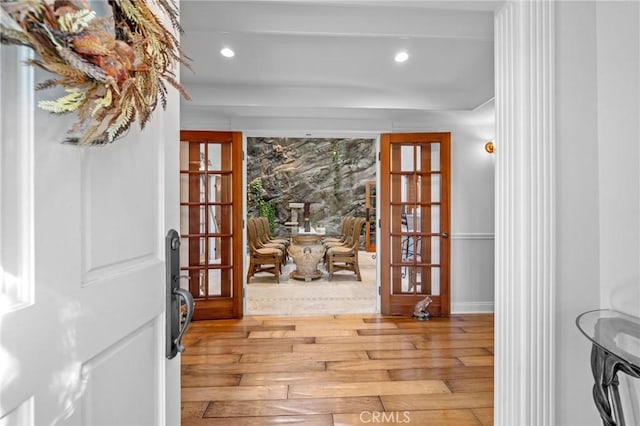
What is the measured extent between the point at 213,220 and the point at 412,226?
2280 mm

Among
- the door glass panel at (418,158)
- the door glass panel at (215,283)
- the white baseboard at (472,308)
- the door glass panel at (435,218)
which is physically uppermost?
the door glass panel at (418,158)

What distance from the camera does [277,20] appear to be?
5.98ft

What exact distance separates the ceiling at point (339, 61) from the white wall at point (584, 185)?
0.38 meters

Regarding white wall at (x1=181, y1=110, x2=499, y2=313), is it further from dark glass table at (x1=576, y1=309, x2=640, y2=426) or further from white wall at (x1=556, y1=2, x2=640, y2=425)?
dark glass table at (x1=576, y1=309, x2=640, y2=426)

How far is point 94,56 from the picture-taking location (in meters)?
0.58

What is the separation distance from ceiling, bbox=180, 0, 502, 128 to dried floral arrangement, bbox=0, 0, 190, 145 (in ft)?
2.87

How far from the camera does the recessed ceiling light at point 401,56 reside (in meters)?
2.63

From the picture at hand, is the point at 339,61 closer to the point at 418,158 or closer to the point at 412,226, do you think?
the point at 418,158

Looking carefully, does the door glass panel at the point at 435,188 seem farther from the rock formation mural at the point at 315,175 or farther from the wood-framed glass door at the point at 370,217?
the rock formation mural at the point at 315,175

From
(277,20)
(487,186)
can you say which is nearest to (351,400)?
(277,20)

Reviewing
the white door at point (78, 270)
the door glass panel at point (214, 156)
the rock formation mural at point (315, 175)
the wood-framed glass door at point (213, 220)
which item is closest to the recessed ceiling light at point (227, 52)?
the wood-framed glass door at point (213, 220)

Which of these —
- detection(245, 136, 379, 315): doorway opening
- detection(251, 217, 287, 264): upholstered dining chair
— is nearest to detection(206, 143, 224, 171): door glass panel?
detection(251, 217, 287, 264): upholstered dining chair

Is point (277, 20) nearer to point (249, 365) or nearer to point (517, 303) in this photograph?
point (517, 303)

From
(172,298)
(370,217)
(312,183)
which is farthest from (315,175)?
(172,298)
